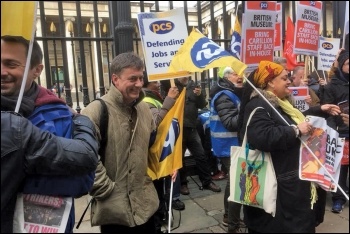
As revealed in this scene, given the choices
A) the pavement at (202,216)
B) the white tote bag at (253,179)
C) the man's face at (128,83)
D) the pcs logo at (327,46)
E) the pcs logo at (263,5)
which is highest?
the pcs logo at (263,5)

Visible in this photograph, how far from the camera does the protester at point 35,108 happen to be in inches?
53.8

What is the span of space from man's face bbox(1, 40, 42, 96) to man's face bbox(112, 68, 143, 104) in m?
1.04

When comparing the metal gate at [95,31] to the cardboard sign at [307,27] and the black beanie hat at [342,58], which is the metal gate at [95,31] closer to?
the cardboard sign at [307,27]

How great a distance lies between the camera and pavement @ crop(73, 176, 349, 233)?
3086 mm

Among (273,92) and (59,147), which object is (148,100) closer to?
(273,92)

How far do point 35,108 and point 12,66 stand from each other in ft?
0.62

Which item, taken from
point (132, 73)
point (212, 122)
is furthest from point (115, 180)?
point (212, 122)

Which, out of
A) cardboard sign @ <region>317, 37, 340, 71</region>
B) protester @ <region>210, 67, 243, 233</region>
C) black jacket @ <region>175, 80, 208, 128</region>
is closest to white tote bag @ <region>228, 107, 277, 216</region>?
protester @ <region>210, 67, 243, 233</region>

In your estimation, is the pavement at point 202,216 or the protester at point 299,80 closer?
the pavement at point 202,216

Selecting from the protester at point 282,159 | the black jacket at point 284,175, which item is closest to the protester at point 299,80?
the protester at point 282,159

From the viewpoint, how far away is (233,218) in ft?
11.7

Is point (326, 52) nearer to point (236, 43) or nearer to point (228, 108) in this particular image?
point (236, 43)

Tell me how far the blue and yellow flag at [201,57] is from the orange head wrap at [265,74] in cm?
19

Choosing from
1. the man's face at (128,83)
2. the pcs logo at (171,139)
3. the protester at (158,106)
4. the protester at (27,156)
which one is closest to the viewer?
the protester at (27,156)
